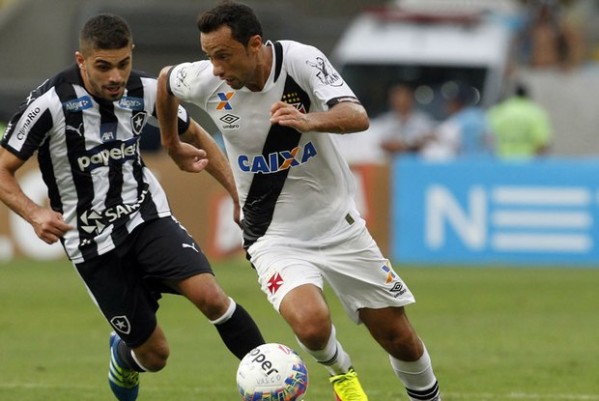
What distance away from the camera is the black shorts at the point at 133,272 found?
9.12m

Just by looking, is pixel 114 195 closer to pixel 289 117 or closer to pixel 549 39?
pixel 289 117

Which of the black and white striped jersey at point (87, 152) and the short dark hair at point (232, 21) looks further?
the black and white striped jersey at point (87, 152)

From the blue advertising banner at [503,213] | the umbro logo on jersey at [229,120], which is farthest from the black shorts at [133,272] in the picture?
the blue advertising banner at [503,213]

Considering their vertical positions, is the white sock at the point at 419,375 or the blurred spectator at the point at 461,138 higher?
the white sock at the point at 419,375

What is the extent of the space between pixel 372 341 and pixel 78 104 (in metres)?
5.46

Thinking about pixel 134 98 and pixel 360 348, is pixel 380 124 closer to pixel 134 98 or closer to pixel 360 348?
pixel 360 348

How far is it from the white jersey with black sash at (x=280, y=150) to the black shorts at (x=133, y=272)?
51 centimetres

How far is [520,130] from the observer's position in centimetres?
2175

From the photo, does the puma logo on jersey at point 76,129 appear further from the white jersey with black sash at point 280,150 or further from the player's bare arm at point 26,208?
the white jersey with black sash at point 280,150

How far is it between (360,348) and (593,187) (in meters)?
7.39

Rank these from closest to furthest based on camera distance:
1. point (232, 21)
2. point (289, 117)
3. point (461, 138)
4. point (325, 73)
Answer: point (289, 117), point (232, 21), point (325, 73), point (461, 138)

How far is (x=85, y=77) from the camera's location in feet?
29.9

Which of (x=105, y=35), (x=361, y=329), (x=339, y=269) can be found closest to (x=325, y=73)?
(x=339, y=269)

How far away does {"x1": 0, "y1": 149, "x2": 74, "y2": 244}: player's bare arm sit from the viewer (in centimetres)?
855
